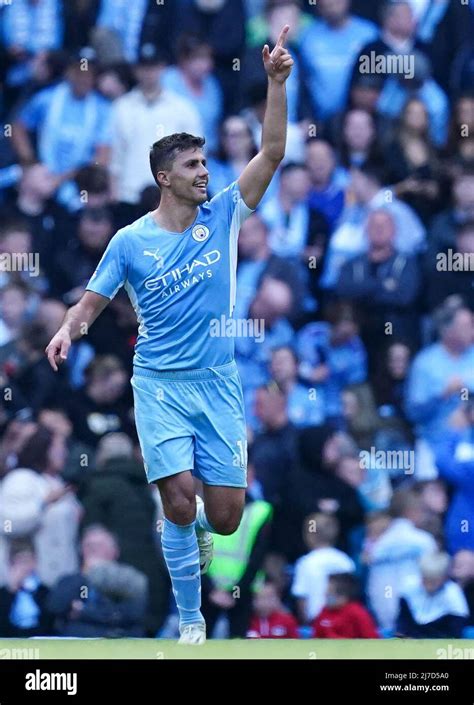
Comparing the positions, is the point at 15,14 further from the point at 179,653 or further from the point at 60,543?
the point at 179,653

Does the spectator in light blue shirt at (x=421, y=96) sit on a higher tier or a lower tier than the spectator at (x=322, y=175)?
higher

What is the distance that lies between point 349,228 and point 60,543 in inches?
98.1

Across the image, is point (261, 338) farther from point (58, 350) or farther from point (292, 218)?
point (58, 350)

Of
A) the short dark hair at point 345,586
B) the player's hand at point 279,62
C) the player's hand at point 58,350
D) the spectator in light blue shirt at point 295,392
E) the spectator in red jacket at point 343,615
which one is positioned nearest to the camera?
the player's hand at point 58,350

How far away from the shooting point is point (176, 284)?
26.8 ft

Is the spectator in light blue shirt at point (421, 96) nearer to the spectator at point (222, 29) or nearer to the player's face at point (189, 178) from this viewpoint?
the spectator at point (222, 29)

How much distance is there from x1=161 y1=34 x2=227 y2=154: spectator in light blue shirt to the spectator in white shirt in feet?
0.17

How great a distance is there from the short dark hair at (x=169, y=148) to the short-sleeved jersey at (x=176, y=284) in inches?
11.1

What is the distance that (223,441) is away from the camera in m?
8.29

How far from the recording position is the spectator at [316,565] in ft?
33.4

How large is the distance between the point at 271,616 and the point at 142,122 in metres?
2.98

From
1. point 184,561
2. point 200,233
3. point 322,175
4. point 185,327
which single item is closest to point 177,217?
point 200,233

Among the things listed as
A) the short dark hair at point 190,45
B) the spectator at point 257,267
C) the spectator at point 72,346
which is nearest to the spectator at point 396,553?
the spectator at point 257,267

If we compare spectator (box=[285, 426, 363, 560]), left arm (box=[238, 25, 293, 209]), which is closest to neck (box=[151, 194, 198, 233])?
left arm (box=[238, 25, 293, 209])
